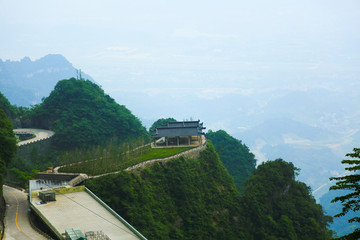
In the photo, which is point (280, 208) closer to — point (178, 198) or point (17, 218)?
point (178, 198)

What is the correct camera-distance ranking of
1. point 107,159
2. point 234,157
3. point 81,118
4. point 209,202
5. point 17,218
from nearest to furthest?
point 17,218
point 107,159
point 209,202
point 81,118
point 234,157

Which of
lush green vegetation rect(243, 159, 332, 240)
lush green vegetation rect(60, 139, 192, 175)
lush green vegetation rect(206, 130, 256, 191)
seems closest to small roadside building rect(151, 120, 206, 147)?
lush green vegetation rect(60, 139, 192, 175)

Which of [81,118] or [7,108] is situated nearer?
[81,118]

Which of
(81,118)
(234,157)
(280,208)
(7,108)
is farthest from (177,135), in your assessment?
(7,108)

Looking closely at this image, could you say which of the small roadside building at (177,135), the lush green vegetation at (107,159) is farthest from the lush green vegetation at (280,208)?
the lush green vegetation at (107,159)

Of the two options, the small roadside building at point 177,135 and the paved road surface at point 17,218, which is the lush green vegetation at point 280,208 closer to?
the small roadside building at point 177,135

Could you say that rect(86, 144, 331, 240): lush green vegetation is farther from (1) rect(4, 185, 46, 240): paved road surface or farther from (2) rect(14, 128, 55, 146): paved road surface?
(2) rect(14, 128, 55, 146): paved road surface
